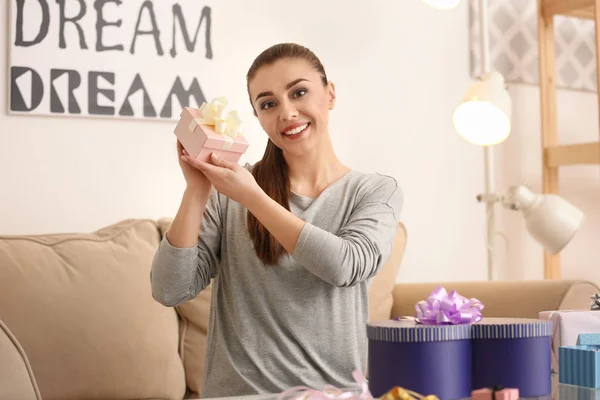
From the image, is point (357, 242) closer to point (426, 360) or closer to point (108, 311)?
point (426, 360)

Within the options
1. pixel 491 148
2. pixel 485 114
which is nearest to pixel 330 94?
pixel 485 114

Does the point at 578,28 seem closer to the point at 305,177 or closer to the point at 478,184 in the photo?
the point at 478,184

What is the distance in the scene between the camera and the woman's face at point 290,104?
4.51 feet

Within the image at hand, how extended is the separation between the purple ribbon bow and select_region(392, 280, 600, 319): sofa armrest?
46.5 inches

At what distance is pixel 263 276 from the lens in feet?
4.35

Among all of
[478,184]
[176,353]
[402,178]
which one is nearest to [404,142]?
[402,178]

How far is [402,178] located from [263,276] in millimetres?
1453

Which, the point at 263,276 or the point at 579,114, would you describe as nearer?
the point at 263,276

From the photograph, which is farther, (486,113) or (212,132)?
(486,113)

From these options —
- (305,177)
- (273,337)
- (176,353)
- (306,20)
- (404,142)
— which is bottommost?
(176,353)

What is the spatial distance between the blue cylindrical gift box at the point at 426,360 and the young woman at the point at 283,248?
1.34 ft

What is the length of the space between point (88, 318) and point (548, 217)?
140 cm

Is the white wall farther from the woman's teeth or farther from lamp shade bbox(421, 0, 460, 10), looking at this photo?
the woman's teeth

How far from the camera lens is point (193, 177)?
4.02 feet
